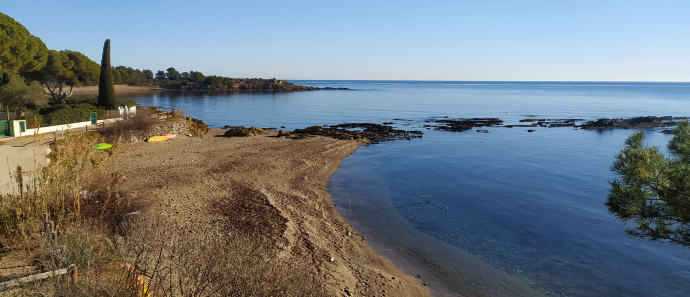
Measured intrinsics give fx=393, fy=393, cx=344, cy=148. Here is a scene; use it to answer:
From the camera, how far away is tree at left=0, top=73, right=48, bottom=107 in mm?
29270

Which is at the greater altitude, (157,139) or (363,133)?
(157,139)

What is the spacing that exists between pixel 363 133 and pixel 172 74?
16136 centimetres

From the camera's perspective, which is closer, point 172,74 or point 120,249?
point 120,249

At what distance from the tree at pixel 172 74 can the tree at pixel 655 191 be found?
18436 centimetres

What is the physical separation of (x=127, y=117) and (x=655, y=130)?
57.8m

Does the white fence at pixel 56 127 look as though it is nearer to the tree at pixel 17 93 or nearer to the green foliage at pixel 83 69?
the tree at pixel 17 93

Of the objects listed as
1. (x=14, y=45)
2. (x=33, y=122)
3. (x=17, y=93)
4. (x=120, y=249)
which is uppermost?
(x=14, y=45)

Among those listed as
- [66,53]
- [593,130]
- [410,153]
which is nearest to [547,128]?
[593,130]

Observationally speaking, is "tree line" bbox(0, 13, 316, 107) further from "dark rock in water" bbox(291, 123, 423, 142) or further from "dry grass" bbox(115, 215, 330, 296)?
"dry grass" bbox(115, 215, 330, 296)

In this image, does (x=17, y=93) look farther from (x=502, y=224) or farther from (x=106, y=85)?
(x=502, y=224)

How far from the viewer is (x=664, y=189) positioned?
6.25m

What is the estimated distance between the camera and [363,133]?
136ft

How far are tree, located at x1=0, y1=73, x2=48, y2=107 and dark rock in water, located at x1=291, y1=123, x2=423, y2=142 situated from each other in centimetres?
2065

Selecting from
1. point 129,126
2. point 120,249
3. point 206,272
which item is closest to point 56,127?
point 129,126
